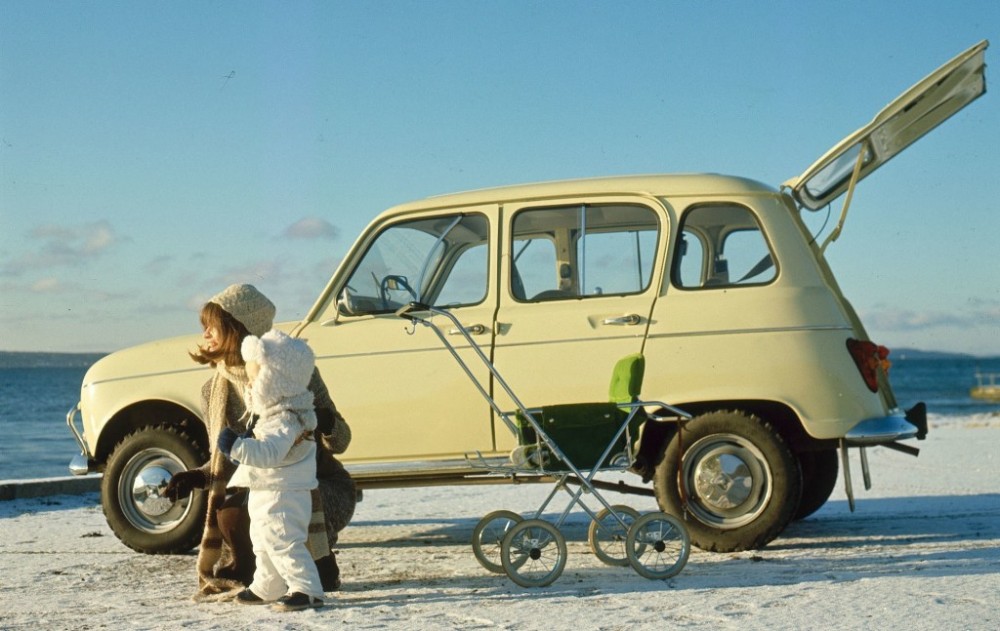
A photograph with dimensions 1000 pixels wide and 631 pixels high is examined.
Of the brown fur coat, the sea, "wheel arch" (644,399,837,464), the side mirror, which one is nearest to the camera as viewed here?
the brown fur coat

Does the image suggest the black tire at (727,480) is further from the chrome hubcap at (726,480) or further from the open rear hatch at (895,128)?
the open rear hatch at (895,128)

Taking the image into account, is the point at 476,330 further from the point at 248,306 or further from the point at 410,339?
the point at 248,306

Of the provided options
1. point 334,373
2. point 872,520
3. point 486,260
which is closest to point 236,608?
point 334,373

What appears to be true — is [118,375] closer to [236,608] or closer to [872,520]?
[236,608]

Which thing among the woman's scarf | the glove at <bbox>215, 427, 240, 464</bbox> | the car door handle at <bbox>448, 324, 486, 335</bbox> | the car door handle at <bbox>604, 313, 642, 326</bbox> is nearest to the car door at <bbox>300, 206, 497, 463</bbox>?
the car door handle at <bbox>448, 324, 486, 335</bbox>

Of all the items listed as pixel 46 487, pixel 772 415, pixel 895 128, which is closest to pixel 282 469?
pixel 772 415

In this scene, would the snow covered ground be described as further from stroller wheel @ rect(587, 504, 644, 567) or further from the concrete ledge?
the concrete ledge

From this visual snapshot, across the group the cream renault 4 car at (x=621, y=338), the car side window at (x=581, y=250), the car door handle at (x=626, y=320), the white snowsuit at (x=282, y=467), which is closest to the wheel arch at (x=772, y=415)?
the cream renault 4 car at (x=621, y=338)

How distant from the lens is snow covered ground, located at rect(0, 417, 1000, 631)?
17.3 feet

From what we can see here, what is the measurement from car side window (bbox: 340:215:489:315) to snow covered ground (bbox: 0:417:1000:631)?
1.54m

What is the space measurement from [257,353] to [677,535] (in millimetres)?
2283

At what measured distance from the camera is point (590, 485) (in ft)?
20.5

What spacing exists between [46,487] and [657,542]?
7.21 m

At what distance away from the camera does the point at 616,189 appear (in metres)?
7.44
